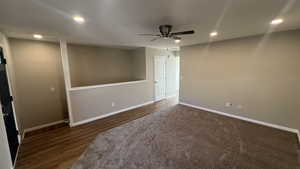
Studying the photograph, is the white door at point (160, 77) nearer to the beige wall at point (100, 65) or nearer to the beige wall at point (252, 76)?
the beige wall at point (100, 65)

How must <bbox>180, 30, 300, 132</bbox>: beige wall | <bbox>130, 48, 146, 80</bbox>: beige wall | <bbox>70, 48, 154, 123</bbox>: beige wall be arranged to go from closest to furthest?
<bbox>180, 30, 300, 132</bbox>: beige wall < <bbox>70, 48, 154, 123</bbox>: beige wall < <bbox>130, 48, 146, 80</bbox>: beige wall

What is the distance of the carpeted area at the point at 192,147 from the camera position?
200 cm

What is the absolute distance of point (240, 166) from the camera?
1.94 meters

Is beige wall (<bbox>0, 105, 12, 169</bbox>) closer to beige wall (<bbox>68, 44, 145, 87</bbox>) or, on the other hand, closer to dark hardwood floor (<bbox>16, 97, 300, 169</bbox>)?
dark hardwood floor (<bbox>16, 97, 300, 169</bbox>)

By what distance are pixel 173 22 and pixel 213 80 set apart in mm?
2791

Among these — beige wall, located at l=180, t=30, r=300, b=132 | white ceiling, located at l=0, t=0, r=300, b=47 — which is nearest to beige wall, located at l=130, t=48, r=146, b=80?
beige wall, located at l=180, t=30, r=300, b=132

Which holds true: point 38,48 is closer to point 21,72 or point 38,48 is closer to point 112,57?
point 21,72

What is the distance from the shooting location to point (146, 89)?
17.2 feet

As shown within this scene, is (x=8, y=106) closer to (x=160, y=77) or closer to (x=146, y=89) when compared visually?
(x=146, y=89)

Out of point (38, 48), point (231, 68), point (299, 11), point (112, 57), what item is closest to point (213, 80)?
point (231, 68)

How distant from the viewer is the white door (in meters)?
5.58

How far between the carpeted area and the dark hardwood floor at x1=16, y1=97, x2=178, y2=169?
0.24 m

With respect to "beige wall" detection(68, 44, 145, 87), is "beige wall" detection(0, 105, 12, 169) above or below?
below

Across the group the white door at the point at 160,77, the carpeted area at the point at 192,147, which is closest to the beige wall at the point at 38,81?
the carpeted area at the point at 192,147
